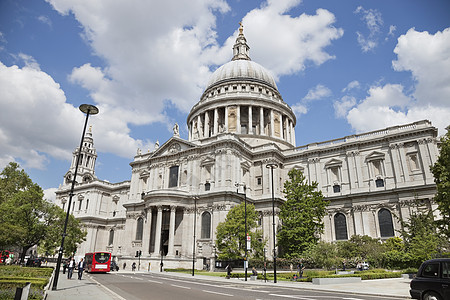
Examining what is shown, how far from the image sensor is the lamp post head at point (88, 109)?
19.9 m

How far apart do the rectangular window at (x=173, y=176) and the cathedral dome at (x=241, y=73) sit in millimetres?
31037

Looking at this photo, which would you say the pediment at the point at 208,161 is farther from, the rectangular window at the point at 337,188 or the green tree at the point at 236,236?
the rectangular window at the point at 337,188

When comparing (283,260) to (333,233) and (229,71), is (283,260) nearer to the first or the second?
(333,233)

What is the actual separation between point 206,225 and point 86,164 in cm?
5238

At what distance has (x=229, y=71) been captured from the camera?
77125 mm

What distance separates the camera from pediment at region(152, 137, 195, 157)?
52716 mm

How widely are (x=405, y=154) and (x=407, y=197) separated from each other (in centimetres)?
662

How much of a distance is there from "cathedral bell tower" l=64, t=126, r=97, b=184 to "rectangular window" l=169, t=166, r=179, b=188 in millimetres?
38147

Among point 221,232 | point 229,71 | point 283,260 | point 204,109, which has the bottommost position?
point 283,260

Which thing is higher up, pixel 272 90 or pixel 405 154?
pixel 272 90

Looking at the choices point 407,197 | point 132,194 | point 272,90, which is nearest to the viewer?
point 407,197

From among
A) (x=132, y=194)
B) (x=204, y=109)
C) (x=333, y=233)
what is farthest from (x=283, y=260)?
(x=204, y=109)

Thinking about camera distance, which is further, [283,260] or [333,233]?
[333,233]

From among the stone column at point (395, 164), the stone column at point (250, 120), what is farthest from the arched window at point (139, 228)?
the stone column at point (395, 164)
